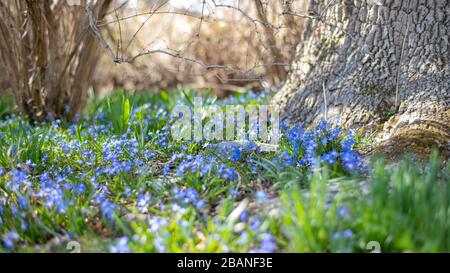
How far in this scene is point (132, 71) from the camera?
8.63 m

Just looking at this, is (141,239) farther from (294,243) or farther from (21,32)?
(21,32)

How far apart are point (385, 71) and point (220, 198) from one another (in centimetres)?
179

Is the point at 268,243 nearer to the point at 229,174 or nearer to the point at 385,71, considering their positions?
the point at 229,174

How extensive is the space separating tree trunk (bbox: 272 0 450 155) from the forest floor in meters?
0.27

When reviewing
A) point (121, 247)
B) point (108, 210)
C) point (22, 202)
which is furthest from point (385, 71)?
point (22, 202)

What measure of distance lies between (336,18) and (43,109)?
302cm

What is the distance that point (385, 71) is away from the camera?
3941 mm

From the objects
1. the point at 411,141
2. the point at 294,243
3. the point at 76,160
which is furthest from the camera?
the point at 76,160

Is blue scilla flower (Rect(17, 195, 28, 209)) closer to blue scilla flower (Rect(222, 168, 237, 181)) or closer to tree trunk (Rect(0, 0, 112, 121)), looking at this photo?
blue scilla flower (Rect(222, 168, 237, 181))

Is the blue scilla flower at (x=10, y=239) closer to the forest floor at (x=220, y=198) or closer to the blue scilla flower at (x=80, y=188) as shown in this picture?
Result: the forest floor at (x=220, y=198)

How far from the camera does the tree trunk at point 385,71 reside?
366 cm

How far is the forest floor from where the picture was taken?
228cm

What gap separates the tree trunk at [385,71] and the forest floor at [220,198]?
0.27 meters
